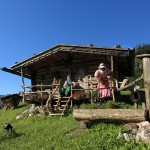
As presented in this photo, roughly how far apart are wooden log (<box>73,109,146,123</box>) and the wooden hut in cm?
901

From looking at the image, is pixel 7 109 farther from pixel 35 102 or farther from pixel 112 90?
pixel 112 90

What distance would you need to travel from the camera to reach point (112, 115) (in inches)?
474

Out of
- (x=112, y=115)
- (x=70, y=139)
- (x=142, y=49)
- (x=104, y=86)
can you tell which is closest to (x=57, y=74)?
(x=104, y=86)

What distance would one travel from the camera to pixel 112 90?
2000 centimetres

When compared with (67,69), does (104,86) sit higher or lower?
lower

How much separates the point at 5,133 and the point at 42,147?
439 centimetres

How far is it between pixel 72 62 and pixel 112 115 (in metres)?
13.5

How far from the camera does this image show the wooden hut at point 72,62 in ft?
72.6

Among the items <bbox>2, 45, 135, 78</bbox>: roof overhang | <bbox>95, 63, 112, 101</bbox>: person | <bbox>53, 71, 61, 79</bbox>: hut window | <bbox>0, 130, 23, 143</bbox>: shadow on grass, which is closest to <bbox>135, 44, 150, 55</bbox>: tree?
<bbox>2, 45, 135, 78</bbox>: roof overhang

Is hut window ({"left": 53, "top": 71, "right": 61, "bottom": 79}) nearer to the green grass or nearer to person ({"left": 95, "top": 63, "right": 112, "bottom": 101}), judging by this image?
person ({"left": 95, "top": 63, "right": 112, "bottom": 101})

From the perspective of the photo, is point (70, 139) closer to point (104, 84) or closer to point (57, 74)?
point (104, 84)

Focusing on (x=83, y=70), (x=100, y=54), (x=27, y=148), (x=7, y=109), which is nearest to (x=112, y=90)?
(x=100, y=54)

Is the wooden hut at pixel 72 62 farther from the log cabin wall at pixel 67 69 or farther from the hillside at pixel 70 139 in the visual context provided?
the hillside at pixel 70 139

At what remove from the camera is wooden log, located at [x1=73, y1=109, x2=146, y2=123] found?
37.3 ft
